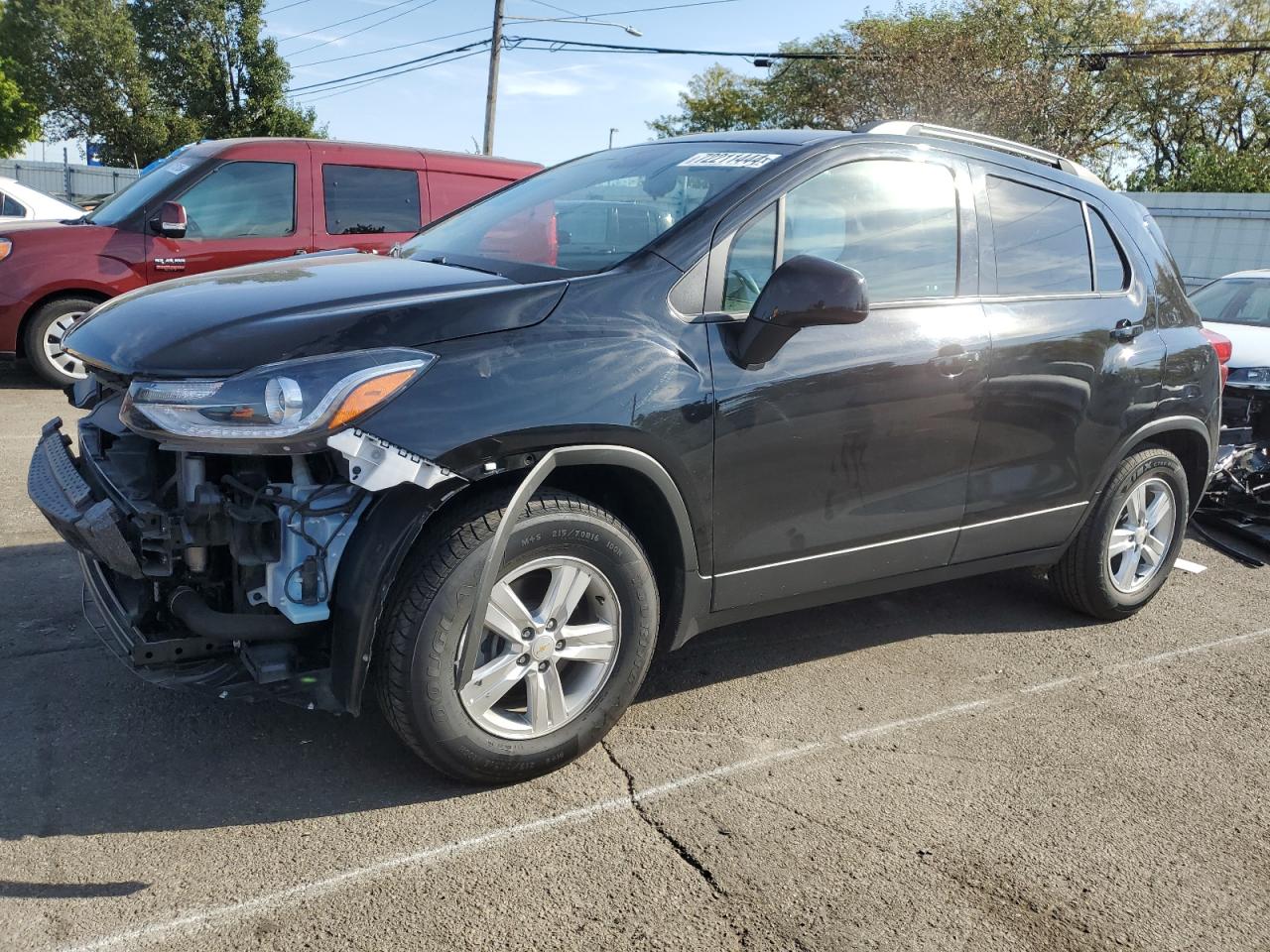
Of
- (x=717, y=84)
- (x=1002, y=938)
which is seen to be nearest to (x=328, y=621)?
(x=1002, y=938)

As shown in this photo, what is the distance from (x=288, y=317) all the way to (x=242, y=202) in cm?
645

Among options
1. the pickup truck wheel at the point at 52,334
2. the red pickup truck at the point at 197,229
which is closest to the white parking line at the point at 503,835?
the red pickup truck at the point at 197,229

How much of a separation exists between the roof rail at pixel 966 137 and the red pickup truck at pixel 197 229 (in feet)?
17.2

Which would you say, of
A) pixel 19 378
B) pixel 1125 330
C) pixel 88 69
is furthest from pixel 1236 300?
pixel 88 69

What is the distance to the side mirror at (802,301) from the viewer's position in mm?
3062

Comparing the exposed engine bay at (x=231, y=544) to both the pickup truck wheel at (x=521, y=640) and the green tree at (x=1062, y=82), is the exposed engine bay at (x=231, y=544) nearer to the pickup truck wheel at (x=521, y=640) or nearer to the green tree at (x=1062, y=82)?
the pickup truck wheel at (x=521, y=640)

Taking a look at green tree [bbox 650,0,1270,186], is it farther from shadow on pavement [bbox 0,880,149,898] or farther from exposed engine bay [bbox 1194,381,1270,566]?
shadow on pavement [bbox 0,880,149,898]

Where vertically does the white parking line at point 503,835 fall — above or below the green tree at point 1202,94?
below

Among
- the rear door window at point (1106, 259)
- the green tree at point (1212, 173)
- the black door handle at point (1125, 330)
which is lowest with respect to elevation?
the black door handle at point (1125, 330)

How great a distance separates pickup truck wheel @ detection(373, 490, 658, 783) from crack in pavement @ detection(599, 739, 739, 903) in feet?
0.46

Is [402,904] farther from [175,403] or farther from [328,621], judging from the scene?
[175,403]

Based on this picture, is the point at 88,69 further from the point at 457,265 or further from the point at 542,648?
the point at 542,648

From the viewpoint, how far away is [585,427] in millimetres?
2945

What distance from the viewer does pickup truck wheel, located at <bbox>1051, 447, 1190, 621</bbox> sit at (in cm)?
454
